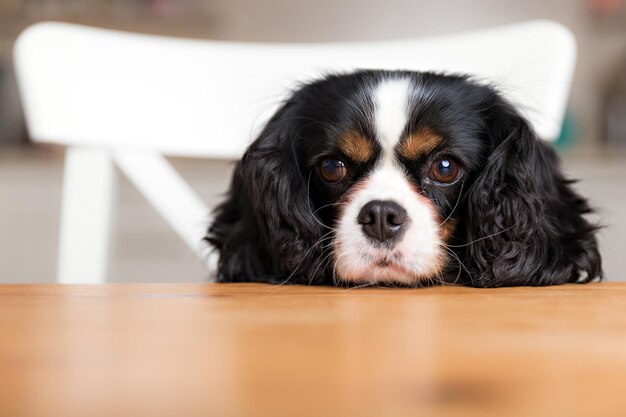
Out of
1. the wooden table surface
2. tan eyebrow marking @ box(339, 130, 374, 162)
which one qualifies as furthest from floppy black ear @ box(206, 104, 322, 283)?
the wooden table surface

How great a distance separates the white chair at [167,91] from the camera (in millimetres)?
1580

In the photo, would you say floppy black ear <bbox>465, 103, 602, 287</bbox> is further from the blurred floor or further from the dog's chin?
the blurred floor

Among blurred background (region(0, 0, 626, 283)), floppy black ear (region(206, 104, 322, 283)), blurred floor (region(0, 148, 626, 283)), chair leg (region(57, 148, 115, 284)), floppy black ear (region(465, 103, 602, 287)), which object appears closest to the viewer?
floppy black ear (region(465, 103, 602, 287))

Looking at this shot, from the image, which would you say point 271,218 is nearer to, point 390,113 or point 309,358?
point 390,113

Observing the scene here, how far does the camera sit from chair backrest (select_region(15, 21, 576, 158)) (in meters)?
1.59

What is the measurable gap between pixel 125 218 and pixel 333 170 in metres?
2.46

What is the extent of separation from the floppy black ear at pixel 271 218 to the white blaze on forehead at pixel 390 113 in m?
0.16

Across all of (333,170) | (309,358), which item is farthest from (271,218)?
(309,358)

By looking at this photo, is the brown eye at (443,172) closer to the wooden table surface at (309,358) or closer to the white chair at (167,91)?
the white chair at (167,91)

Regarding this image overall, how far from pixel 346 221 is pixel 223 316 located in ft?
1.93

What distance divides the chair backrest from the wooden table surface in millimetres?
1015

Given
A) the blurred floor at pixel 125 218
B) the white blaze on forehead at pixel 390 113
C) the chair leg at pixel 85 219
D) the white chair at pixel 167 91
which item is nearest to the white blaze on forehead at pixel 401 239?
the white blaze on forehead at pixel 390 113

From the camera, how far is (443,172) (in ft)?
3.86

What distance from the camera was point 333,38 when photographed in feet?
12.7
